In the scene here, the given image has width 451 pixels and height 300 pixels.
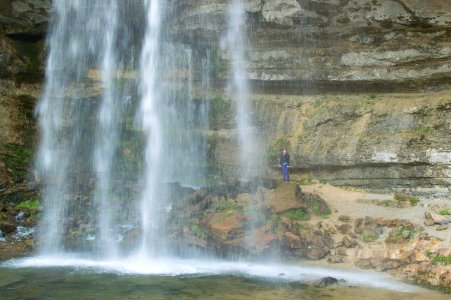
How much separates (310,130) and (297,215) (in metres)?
5.48

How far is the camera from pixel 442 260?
38.9 feet

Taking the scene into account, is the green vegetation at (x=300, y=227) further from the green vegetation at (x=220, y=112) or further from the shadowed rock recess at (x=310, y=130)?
the green vegetation at (x=220, y=112)

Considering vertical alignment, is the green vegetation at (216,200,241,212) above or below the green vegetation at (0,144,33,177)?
below

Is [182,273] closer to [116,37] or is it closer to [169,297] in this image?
[169,297]

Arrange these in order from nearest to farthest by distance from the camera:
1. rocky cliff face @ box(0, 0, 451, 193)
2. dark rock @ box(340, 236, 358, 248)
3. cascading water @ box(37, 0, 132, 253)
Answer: dark rock @ box(340, 236, 358, 248)
rocky cliff face @ box(0, 0, 451, 193)
cascading water @ box(37, 0, 132, 253)

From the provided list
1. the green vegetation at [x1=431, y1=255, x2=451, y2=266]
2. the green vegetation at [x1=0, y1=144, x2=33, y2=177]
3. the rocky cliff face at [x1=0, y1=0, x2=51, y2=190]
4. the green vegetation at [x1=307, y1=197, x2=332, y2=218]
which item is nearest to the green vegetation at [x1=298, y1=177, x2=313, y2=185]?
the green vegetation at [x1=307, y1=197, x2=332, y2=218]

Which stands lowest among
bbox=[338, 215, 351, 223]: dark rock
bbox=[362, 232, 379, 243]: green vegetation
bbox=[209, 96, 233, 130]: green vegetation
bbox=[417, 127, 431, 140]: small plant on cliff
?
bbox=[362, 232, 379, 243]: green vegetation

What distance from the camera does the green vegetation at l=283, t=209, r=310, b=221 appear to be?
49.5 ft

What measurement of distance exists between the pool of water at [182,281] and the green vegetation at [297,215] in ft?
7.63

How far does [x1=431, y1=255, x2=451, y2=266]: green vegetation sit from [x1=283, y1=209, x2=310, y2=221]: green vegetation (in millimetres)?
4077

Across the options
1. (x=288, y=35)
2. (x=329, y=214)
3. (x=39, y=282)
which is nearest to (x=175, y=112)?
(x=288, y=35)

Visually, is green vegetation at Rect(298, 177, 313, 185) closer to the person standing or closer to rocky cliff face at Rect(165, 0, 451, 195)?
rocky cliff face at Rect(165, 0, 451, 195)

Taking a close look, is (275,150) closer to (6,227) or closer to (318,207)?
(318,207)

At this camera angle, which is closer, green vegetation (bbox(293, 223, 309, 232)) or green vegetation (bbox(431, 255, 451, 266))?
green vegetation (bbox(431, 255, 451, 266))
